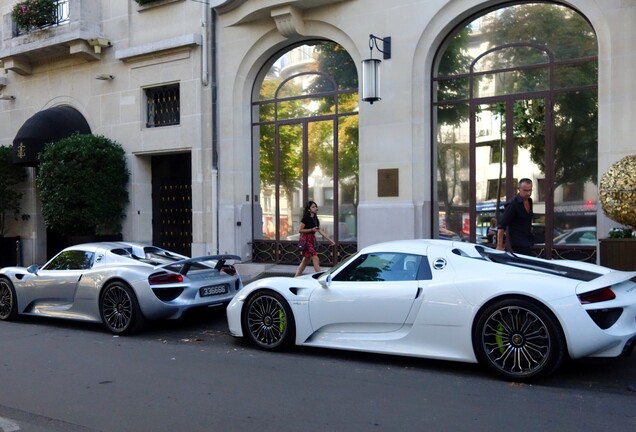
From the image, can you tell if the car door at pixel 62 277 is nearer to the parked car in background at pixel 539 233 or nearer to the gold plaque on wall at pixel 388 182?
the gold plaque on wall at pixel 388 182

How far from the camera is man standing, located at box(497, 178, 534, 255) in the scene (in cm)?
845

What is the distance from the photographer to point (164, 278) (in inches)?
347

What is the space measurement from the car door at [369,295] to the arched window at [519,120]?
539 centimetres

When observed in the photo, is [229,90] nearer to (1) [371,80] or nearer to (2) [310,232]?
(1) [371,80]

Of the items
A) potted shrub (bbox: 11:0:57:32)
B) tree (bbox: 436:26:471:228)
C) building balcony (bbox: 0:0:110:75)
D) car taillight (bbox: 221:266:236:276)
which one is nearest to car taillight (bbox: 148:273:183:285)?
car taillight (bbox: 221:266:236:276)

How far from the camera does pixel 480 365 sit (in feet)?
21.3

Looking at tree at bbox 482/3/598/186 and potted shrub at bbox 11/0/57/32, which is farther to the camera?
potted shrub at bbox 11/0/57/32

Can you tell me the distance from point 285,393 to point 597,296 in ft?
9.81

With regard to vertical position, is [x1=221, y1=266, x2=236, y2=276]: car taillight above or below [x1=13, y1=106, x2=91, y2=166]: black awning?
below

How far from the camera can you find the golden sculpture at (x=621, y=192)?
8.82m

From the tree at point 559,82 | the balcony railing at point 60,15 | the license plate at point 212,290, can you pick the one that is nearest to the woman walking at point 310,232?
the license plate at point 212,290

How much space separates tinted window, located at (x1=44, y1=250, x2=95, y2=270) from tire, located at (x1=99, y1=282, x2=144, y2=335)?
0.73 metres

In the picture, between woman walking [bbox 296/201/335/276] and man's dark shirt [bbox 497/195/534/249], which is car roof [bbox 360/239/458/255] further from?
woman walking [bbox 296/201/335/276]

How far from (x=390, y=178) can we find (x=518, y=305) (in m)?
6.68
